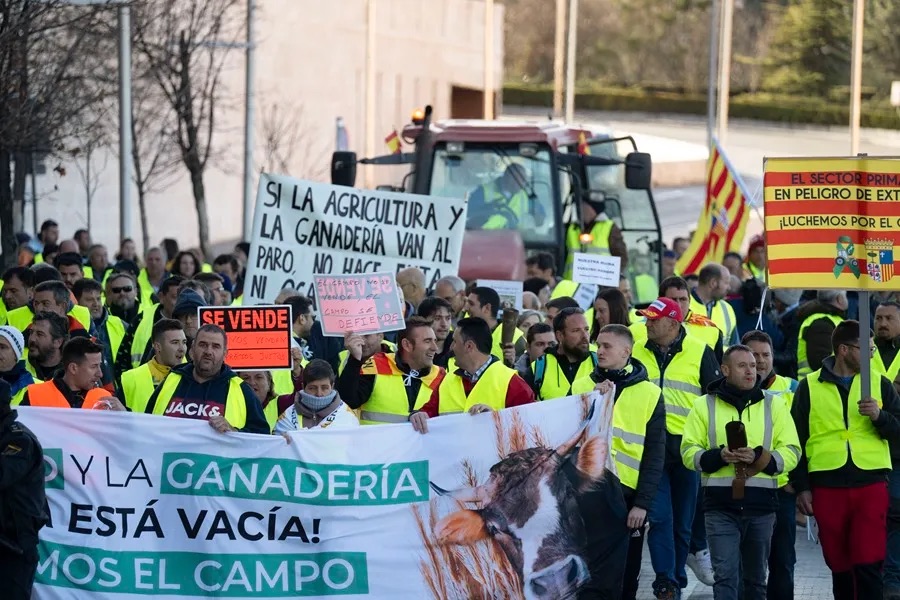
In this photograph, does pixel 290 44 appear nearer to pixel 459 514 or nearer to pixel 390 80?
pixel 390 80

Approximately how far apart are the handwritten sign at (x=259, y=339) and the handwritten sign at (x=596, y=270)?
5.04 m

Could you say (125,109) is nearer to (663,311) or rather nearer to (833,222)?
(663,311)

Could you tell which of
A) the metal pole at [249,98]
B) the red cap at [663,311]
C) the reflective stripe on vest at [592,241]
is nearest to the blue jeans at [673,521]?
the red cap at [663,311]

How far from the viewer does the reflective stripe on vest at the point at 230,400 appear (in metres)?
9.12

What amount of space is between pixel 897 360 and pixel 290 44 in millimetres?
29390

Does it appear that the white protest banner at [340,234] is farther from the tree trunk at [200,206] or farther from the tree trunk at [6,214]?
the tree trunk at [200,206]

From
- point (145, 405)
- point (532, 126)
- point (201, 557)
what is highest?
point (532, 126)

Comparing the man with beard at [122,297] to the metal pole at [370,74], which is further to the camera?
the metal pole at [370,74]

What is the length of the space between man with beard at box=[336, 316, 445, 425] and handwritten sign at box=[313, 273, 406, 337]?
948 millimetres

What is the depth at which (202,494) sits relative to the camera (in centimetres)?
880

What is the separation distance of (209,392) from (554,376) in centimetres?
218

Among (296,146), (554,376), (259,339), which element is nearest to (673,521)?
(554,376)

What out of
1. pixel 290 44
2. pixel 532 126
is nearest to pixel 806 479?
pixel 532 126

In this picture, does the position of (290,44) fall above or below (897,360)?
above
